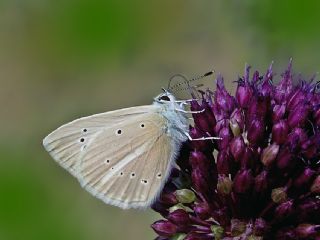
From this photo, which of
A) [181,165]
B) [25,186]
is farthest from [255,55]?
[181,165]

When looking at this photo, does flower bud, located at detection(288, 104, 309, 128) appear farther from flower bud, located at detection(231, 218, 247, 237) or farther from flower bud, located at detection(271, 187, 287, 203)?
flower bud, located at detection(231, 218, 247, 237)

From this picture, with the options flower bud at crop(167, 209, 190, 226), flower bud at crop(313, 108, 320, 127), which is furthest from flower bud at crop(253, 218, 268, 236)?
flower bud at crop(313, 108, 320, 127)

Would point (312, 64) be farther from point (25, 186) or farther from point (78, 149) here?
point (78, 149)

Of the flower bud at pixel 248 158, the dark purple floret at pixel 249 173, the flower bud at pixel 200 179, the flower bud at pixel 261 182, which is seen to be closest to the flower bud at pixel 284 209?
the dark purple floret at pixel 249 173

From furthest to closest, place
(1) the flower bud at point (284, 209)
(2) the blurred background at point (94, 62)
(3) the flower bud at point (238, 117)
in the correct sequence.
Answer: (2) the blurred background at point (94, 62)
(3) the flower bud at point (238, 117)
(1) the flower bud at point (284, 209)

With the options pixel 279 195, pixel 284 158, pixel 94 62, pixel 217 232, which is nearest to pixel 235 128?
pixel 284 158

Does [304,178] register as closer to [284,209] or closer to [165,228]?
[284,209]

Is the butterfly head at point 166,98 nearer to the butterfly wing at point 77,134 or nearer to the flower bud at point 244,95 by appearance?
the butterfly wing at point 77,134
